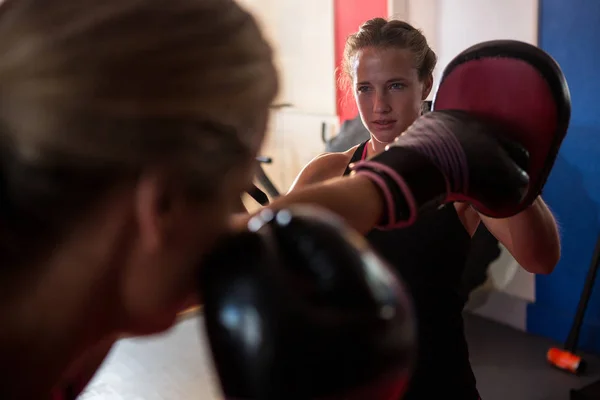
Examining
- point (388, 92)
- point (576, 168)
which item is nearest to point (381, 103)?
point (388, 92)

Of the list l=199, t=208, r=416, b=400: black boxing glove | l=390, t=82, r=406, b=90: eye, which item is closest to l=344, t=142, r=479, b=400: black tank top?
l=390, t=82, r=406, b=90: eye

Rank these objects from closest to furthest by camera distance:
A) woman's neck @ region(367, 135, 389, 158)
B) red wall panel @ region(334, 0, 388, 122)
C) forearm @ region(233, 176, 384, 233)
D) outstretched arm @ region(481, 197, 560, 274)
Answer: forearm @ region(233, 176, 384, 233)
outstretched arm @ region(481, 197, 560, 274)
woman's neck @ region(367, 135, 389, 158)
red wall panel @ region(334, 0, 388, 122)

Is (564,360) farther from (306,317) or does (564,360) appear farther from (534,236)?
(306,317)

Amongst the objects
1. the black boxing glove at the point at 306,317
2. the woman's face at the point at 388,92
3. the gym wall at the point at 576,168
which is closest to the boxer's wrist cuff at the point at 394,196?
the black boxing glove at the point at 306,317

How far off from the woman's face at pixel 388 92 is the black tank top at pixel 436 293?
0.27m

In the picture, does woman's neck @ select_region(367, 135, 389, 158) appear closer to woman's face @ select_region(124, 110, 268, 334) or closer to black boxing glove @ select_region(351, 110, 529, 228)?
black boxing glove @ select_region(351, 110, 529, 228)

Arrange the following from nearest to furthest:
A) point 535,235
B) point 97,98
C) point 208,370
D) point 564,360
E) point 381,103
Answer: point 97,98 < point 535,235 < point 381,103 < point 564,360 < point 208,370

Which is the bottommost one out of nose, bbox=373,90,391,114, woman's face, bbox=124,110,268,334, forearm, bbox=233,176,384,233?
nose, bbox=373,90,391,114

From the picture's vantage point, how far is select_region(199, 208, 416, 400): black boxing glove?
1.40 ft

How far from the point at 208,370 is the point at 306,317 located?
6.93ft

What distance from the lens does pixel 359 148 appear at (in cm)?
138

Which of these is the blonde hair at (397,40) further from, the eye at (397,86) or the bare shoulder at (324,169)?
the bare shoulder at (324,169)

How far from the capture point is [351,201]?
68 centimetres

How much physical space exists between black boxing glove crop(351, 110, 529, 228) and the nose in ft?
1.67
